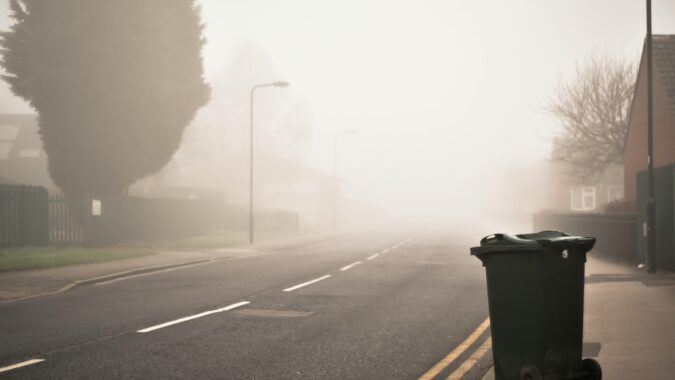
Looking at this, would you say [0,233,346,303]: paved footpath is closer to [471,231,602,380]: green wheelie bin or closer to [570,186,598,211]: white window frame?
[471,231,602,380]: green wheelie bin

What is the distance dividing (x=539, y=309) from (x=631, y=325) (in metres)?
3.99

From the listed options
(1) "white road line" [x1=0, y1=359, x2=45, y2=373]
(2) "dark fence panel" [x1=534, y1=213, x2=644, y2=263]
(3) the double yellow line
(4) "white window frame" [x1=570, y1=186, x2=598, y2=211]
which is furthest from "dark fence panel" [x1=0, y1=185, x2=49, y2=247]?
(4) "white window frame" [x1=570, y1=186, x2=598, y2=211]

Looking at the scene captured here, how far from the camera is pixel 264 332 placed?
859 centimetres

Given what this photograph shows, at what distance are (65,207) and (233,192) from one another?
28.9m

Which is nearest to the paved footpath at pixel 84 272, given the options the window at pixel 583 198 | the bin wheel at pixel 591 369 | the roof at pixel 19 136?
the bin wheel at pixel 591 369

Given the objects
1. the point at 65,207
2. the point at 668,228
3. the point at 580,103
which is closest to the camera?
the point at 668,228

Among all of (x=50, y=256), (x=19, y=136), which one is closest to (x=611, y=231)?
(x=50, y=256)

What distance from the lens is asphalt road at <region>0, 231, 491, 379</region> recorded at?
667 centimetres

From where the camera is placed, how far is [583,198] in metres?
60.8

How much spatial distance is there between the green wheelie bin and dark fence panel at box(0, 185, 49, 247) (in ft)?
65.1

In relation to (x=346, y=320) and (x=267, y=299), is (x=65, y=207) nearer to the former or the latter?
(x=267, y=299)

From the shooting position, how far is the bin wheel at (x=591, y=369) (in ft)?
18.6

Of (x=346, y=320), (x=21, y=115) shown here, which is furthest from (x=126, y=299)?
(x=21, y=115)

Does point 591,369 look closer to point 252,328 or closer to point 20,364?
point 252,328
